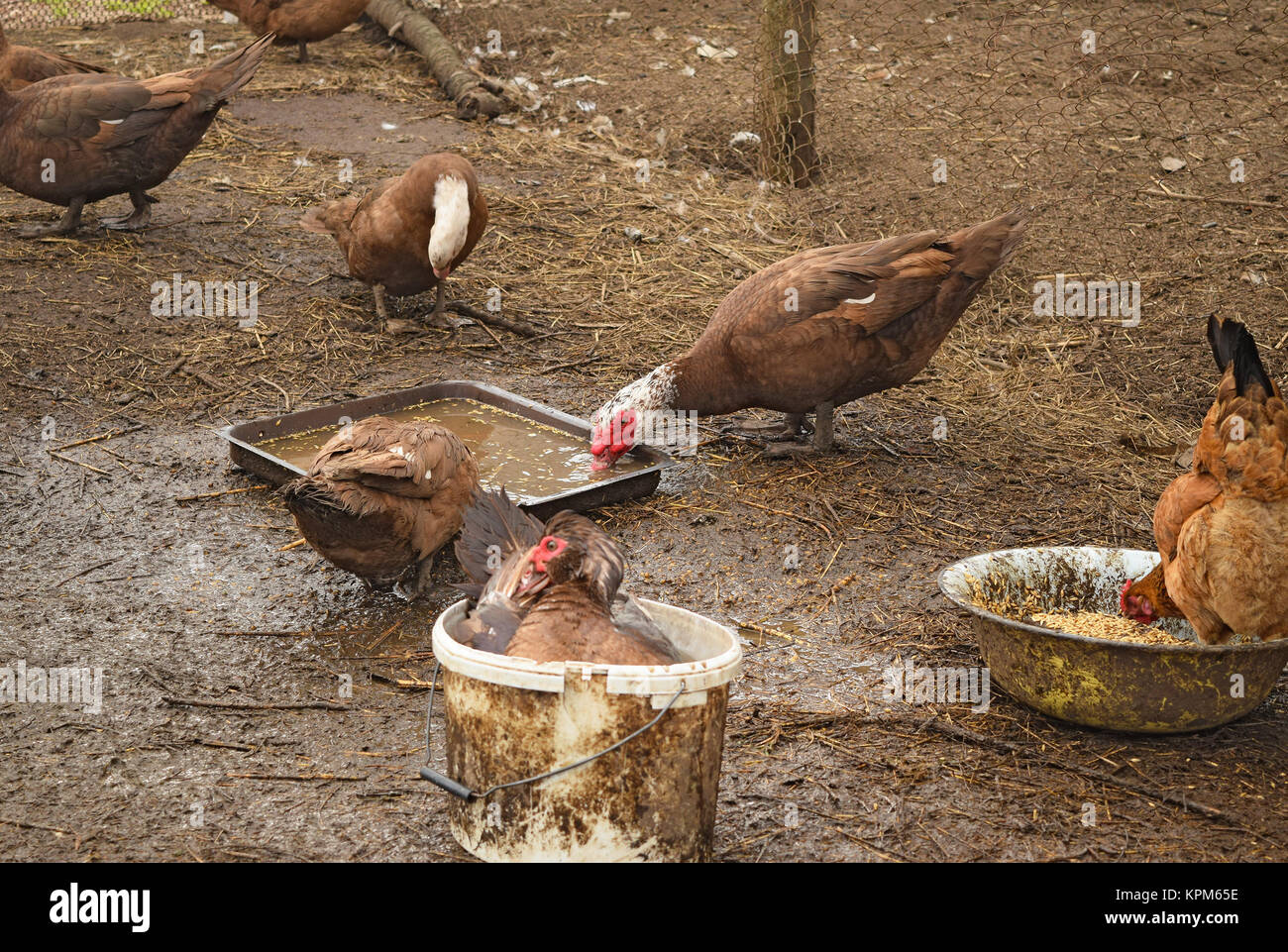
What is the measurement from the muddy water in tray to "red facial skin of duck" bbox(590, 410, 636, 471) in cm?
5

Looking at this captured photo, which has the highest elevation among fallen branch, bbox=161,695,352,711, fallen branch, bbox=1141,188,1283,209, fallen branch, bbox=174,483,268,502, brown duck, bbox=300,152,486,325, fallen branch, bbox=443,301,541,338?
fallen branch, bbox=1141,188,1283,209

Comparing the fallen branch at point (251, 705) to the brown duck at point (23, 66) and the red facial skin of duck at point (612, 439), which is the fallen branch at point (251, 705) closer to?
the red facial skin of duck at point (612, 439)

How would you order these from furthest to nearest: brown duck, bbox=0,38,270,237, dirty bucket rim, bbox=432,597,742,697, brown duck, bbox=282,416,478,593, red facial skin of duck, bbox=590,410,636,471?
brown duck, bbox=0,38,270,237 < red facial skin of duck, bbox=590,410,636,471 < brown duck, bbox=282,416,478,593 < dirty bucket rim, bbox=432,597,742,697

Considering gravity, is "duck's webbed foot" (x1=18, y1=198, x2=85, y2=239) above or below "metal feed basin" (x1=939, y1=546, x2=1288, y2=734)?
above

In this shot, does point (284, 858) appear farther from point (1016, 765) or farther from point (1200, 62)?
point (1200, 62)

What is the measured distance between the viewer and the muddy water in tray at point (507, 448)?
5.08 m

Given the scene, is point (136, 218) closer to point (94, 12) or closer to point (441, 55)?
point (441, 55)

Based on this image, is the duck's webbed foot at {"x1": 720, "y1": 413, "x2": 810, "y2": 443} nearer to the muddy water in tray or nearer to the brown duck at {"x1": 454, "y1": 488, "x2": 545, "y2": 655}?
the muddy water in tray

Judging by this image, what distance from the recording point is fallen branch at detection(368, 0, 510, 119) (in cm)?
930

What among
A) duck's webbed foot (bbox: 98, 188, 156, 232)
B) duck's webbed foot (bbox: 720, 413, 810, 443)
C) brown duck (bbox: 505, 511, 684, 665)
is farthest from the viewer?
duck's webbed foot (bbox: 98, 188, 156, 232)

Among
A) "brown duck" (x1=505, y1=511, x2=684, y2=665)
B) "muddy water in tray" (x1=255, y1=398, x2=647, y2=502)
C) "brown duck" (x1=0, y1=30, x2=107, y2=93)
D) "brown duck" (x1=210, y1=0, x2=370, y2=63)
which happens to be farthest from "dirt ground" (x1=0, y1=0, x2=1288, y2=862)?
"brown duck" (x1=0, y1=30, x2=107, y2=93)

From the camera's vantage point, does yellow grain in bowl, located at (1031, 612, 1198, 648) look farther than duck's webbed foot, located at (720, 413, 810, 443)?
No

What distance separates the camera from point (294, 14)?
934 cm

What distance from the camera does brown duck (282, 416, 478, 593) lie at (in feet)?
12.9
